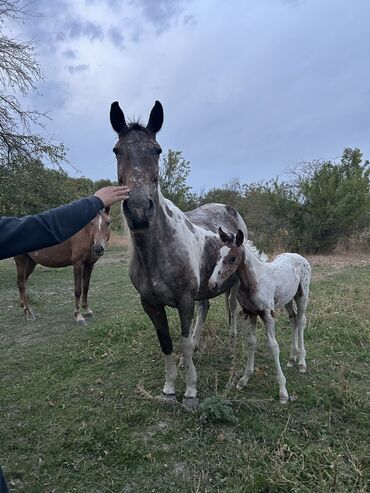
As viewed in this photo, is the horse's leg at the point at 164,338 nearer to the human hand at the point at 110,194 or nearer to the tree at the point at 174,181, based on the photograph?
the human hand at the point at 110,194

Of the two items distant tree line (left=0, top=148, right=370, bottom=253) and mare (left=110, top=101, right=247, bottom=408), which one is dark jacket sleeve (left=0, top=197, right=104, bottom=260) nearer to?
mare (left=110, top=101, right=247, bottom=408)

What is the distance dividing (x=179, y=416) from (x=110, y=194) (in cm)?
242

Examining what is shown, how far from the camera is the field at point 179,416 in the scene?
109 inches

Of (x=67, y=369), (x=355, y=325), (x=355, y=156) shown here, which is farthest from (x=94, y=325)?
(x=355, y=156)

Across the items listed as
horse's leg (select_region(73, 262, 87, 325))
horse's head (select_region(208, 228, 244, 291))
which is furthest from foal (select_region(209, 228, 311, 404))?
horse's leg (select_region(73, 262, 87, 325))

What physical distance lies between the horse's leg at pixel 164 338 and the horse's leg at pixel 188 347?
6.4 inches

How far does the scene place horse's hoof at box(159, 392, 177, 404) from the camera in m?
3.84

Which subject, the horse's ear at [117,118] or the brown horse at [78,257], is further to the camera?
the brown horse at [78,257]

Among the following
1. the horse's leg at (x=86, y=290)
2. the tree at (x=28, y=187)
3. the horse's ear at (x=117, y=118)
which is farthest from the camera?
the tree at (x=28, y=187)

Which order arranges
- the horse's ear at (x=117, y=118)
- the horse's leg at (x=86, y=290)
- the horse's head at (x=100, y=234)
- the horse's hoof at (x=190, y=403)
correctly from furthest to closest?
the horse's leg at (x=86, y=290), the horse's head at (x=100, y=234), the horse's hoof at (x=190, y=403), the horse's ear at (x=117, y=118)

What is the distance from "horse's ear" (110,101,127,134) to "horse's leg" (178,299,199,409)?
161 cm

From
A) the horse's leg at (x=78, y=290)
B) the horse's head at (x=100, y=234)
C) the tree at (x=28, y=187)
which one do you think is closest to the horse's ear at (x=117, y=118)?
the horse's head at (x=100, y=234)

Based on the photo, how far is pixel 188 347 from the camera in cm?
377

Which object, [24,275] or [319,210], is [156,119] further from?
[319,210]
